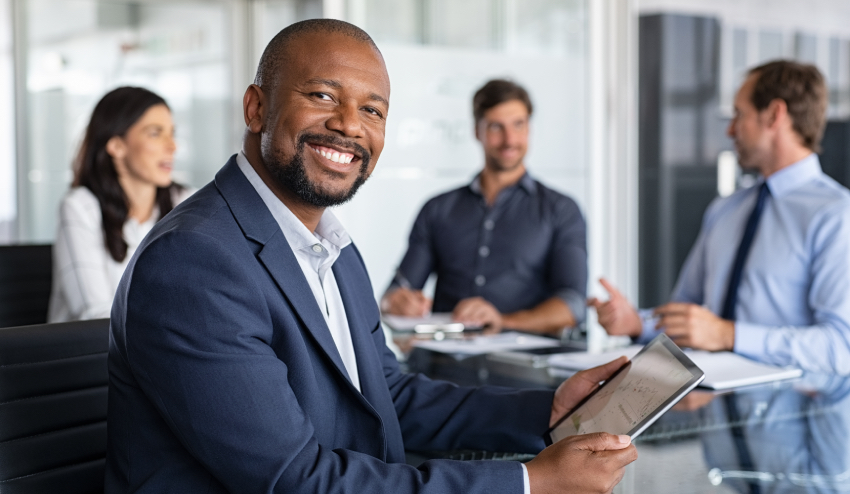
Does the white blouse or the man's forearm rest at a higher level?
the white blouse

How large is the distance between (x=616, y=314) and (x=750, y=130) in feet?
2.61

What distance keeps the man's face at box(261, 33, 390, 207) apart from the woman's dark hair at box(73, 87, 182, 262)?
6.55ft

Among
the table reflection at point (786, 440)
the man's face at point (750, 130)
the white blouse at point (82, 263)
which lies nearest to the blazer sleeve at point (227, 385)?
the table reflection at point (786, 440)

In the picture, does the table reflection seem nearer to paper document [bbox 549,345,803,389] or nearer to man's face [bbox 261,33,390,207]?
paper document [bbox 549,345,803,389]

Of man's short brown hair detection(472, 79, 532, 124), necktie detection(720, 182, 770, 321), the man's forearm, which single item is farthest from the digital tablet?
man's short brown hair detection(472, 79, 532, 124)

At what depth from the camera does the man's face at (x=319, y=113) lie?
1.26 metres

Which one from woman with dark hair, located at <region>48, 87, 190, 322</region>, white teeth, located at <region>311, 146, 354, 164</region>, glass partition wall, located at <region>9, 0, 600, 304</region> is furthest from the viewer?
glass partition wall, located at <region>9, 0, 600, 304</region>

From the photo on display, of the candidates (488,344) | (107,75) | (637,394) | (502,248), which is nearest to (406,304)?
(488,344)

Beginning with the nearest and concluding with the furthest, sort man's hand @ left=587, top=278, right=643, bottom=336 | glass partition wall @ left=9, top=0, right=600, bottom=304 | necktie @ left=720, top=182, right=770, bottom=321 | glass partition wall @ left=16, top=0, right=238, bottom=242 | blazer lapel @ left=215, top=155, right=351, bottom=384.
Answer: blazer lapel @ left=215, top=155, right=351, bottom=384 → man's hand @ left=587, top=278, right=643, bottom=336 → necktie @ left=720, top=182, right=770, bottom=321 → glass partition wall @ left=9, top=0, right=600, bottom=304 → glass partition wall @ left=16, top=0, right=238, bottom=242

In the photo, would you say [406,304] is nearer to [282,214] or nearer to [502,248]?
[502,248]

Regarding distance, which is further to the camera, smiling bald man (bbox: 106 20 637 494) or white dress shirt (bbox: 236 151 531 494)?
white dress shirt (bbox: 236 151 531 494)

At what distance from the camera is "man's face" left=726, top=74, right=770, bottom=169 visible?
2.69 m

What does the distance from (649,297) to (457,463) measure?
3.98m

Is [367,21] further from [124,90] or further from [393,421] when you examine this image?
[393,421]
